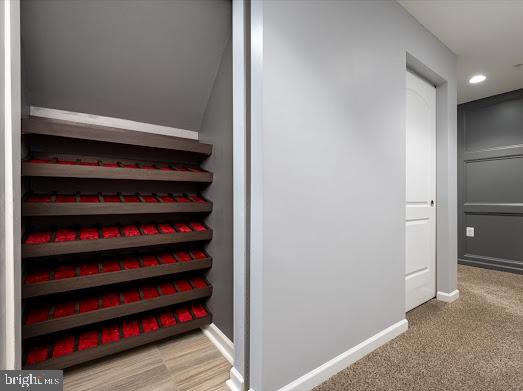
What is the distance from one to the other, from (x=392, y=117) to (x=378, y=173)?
0.44 metres

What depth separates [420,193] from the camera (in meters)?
2.23

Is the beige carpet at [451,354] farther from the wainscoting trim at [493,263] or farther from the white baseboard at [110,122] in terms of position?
the white baseboard at [110,122]

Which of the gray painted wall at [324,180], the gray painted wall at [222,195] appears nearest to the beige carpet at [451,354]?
the gray painted wall at [324,180]

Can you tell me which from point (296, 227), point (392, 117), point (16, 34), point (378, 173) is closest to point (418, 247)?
point (378, 173)

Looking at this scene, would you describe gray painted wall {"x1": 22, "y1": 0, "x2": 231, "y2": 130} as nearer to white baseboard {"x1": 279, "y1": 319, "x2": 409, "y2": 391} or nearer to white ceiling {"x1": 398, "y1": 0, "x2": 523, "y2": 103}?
white ceiling {"x1": 398, "y1": 0, "x2": 523, "y2": 103}

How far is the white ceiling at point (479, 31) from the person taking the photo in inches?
72.1

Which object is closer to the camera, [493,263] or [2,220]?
[2,220]

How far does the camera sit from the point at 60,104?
5.13 feet

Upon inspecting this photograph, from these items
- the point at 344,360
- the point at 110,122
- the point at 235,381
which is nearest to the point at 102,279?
the point at 235,381

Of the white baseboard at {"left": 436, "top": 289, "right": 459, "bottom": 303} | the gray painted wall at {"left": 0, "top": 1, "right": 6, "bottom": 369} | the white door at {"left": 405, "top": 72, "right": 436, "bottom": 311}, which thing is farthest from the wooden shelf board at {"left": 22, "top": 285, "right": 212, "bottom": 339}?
the white baseboard at {"left": 436, "top": 289, "right": 459, "bottom": 303}

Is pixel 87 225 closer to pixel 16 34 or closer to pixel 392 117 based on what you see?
pixel 16 34

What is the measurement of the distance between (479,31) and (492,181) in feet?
7.20

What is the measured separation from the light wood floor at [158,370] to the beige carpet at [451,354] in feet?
1.93

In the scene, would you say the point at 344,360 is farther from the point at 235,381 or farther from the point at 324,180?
the point at 324,180
